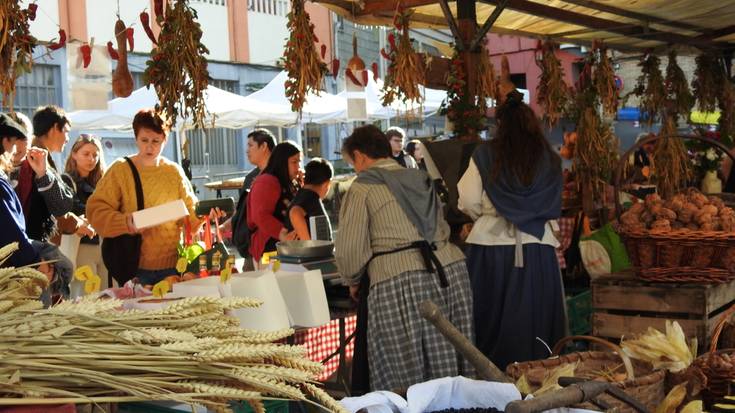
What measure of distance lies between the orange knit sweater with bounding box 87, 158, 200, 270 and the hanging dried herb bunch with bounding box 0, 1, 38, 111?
1.11m

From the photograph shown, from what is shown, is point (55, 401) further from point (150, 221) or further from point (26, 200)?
point (26, 200)

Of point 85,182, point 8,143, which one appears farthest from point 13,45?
point 85,182

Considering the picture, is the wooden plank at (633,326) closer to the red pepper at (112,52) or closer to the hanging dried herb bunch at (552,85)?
the red pepper at (112,52)

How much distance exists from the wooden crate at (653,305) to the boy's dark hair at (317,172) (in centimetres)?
228

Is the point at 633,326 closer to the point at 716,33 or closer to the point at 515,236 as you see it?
the point at 515,236

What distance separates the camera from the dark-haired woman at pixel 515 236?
4.67m

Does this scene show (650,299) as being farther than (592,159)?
No

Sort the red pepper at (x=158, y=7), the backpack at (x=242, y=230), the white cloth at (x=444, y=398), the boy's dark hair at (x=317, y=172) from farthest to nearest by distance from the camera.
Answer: the backpack at (x=242, y=230), the boy's dark hair at (x=317, y=172), the red pepper at (x=158, y=7), the white cloth at (x=444, y=398)

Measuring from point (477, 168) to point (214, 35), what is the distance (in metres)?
16.0

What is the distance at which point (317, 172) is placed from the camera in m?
5.89

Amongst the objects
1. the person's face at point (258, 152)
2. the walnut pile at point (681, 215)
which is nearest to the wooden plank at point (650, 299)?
the walnut pile at point (681, 215)

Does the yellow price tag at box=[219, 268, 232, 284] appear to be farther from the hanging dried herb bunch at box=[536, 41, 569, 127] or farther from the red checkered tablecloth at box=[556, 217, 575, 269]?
the hanging dried herb bunch at box=[536, 41, 569, 127]

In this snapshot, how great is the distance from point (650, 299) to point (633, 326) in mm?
145

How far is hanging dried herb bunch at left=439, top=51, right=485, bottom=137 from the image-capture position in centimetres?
577
